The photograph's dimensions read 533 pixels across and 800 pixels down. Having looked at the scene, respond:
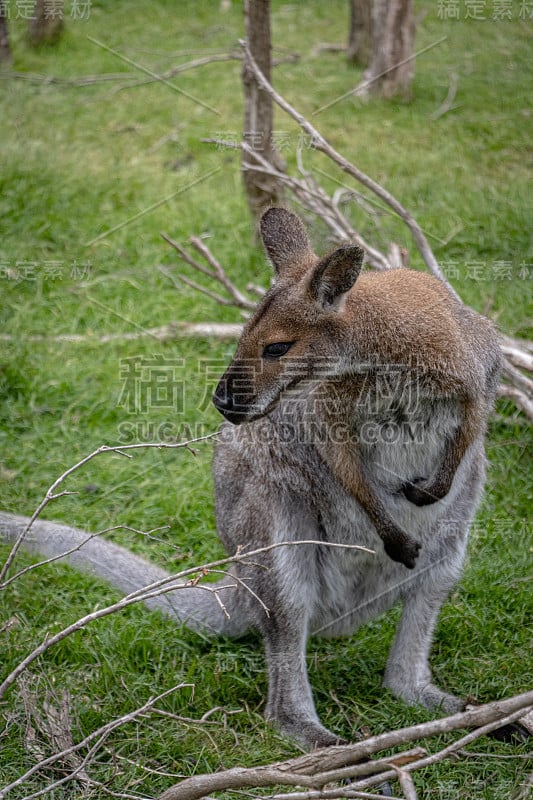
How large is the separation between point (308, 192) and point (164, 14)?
559cm

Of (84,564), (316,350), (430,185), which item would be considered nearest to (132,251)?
(430,185)

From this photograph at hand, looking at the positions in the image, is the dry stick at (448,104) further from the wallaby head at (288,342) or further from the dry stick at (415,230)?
the wallaby head at (288,342)

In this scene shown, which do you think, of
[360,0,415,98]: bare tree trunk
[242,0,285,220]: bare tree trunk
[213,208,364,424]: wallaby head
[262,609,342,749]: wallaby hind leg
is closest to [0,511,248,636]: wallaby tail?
[262,609,342,749]: wallaby hind leg

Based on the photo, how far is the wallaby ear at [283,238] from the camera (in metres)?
3.08

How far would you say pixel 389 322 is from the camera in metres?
2.86

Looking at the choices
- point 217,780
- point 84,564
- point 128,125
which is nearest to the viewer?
point 217,780

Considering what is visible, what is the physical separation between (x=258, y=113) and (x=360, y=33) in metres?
3.13

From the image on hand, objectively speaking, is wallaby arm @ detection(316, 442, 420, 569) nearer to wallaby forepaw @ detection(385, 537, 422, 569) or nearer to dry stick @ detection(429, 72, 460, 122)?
wallaby forepaw @ detection(385, 537, 422, 569)

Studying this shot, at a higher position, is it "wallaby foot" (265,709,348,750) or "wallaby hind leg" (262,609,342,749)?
"wallaby hind leg" (262,609,342,749)

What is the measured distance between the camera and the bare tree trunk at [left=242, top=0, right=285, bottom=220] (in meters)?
5.42

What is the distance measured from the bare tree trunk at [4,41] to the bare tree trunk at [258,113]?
7.00 ft

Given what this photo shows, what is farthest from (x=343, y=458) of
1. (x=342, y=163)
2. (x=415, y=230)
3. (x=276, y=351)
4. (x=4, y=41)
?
(x=4, y=41)

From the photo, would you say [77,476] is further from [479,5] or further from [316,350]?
[479,5]

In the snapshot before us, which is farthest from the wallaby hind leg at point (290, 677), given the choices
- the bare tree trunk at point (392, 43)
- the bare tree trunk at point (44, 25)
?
the bare tree trunk at point (44, 25)
